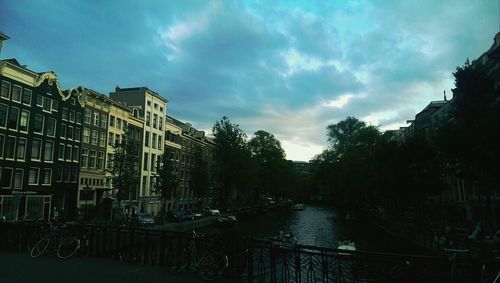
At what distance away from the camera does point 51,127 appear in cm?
4944

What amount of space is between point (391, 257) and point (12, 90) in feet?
153

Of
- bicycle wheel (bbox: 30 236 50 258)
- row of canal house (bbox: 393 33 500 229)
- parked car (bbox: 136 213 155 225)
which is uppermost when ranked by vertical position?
row of canal house (bbox: 393 33 500 229)

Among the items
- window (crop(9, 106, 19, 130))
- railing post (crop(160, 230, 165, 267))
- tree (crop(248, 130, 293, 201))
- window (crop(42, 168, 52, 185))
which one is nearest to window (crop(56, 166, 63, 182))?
window (crop(42, 168, 52, 185))

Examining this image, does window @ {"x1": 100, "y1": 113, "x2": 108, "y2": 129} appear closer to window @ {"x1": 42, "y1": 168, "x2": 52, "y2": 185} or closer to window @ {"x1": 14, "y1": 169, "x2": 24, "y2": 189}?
window @ {"x1": 42, "y1": 168, "x2": 52, "y2": 185}

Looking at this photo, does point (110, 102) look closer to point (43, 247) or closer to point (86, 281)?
point (43, 247)

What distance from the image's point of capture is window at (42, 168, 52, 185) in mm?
47375

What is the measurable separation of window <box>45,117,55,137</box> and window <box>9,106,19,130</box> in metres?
5.03

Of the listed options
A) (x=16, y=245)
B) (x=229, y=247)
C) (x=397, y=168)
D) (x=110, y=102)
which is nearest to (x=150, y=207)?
(x=110, y=102)

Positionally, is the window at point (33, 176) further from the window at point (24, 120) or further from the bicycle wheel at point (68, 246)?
the bicycle wheel at point (68, 246)

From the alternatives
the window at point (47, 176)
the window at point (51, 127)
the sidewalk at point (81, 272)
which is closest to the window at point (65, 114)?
the window at point (51, 127)

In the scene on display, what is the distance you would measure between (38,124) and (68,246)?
123 feet

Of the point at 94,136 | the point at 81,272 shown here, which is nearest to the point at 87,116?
the point at 94,136

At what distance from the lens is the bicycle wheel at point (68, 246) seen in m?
15.2

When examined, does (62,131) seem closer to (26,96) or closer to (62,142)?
(62,142)
